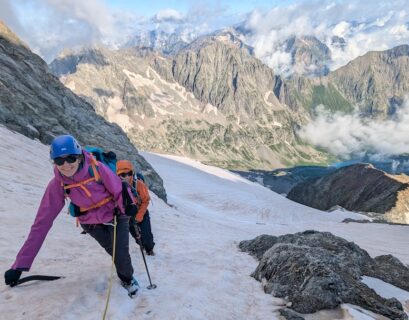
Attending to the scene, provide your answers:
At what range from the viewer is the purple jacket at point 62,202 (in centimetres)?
700

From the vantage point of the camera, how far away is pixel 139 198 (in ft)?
36.6

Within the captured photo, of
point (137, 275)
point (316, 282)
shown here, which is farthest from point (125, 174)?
point (316, 282)

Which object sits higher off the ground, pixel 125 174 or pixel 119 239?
pixel 125 174

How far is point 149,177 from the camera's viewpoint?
39469mm

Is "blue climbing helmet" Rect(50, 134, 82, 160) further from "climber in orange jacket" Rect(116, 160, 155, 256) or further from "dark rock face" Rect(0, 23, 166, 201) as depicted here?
"dark rock face" Rect(0, 23, 166, 201)

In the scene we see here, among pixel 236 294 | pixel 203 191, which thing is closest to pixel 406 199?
pixel 203 191

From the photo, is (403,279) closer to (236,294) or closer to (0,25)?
(236,294)

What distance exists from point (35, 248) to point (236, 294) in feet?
13.2

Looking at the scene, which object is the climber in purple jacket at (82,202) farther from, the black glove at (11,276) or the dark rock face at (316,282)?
the dark rock face at (316,282)

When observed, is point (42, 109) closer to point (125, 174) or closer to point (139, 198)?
point (139, 198)

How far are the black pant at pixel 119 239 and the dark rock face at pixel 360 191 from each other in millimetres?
76402

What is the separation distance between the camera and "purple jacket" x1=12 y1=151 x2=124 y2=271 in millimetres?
7004

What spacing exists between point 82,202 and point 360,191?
11338 cm

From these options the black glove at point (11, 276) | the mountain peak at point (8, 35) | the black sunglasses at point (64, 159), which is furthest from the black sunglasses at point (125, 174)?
the mountain peak at point (8, 35)
